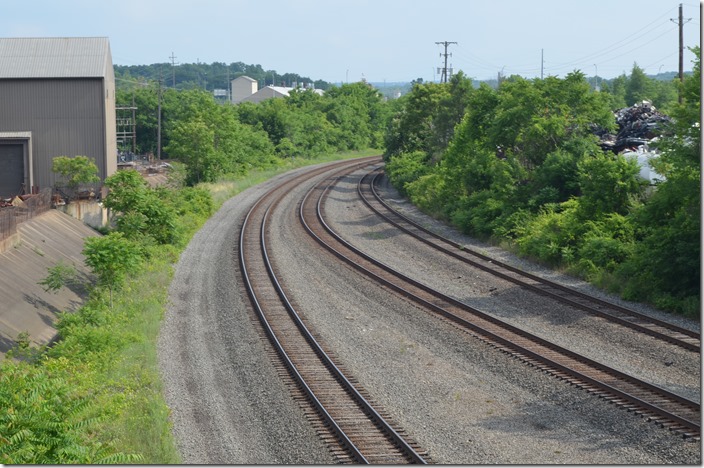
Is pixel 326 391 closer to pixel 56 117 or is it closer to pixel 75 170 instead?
pixel 75 170

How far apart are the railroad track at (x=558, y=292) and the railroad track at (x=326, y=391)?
6.83m

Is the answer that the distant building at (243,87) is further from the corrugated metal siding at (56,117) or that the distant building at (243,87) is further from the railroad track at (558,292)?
the railroad track at (558,292)

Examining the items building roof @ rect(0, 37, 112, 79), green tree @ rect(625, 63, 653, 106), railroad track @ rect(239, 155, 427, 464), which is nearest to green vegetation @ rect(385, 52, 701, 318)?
railroad track @ rect(239, 155, 427, 464)

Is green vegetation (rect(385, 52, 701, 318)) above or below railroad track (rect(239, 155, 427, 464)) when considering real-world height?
above

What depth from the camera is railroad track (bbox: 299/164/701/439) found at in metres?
13.7

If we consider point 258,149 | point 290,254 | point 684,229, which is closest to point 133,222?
point 290,254

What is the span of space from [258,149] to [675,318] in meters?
54.1

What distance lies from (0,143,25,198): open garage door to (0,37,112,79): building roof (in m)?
3.38

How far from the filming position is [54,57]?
1624 inches

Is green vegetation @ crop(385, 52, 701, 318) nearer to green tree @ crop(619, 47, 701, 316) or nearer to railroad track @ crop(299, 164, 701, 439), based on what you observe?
green tree @ crop(619, 47, 701, 316)

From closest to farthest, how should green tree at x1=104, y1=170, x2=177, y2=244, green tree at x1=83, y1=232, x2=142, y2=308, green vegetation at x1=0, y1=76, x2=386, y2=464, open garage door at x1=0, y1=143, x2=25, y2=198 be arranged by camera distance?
green vegetation at x1=0, y1=76, x2=386, y2=464
green tree at x1=83, y1=232, x2=142, y2=308
green tree at x1=104, y1=170, x2=177, y2=244
open garage door at x1=0, y1=143, x2=25, y2=198

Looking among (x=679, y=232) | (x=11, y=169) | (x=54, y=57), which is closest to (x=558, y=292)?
(x=679, y=232)

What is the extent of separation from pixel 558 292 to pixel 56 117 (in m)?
27.0

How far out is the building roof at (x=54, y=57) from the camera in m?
40.4
